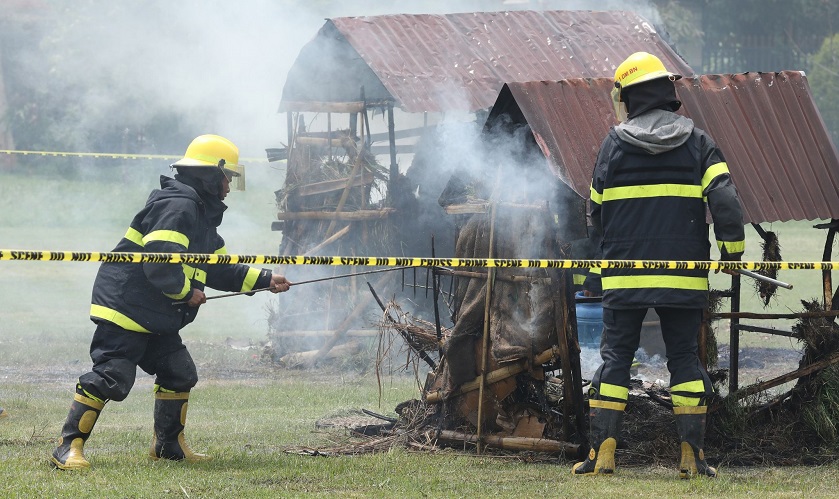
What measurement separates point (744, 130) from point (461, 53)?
7733mm

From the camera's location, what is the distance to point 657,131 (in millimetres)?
6258

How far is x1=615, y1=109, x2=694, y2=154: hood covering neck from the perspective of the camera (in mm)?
6234

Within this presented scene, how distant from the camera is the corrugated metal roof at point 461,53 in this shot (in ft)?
46.1

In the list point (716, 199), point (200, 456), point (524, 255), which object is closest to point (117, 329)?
point (200, 456)

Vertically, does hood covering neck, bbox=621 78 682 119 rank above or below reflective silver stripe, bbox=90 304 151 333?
above

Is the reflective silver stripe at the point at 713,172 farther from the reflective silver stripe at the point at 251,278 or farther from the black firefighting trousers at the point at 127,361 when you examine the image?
the black firefighting trousers at the point at 127,361

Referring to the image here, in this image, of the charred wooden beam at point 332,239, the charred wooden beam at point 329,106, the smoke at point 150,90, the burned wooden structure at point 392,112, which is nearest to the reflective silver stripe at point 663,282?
the burned wooden structure at point 392,112

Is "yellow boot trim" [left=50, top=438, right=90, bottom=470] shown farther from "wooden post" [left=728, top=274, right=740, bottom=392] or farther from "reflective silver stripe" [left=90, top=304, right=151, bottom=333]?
"wooden post" [left=728, top=274, right=740, bottom=392]

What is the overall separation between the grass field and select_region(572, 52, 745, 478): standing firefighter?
35 centimetres

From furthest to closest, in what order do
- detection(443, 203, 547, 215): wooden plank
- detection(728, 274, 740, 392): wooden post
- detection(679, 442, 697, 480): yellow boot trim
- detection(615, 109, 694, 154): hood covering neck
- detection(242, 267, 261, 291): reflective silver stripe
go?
1. detection(728, 274, 740, 392): wooden post
2. detection(443, 203, 547, 215): wooden plank
3. detection(242, 267, 261, 291): reflective silver stripe
4. detection(615, 109, 694, 154): hood covering neck
5. detection(679, 442, 697, 480): yellow boot trim

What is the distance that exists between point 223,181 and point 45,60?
90.4 feet

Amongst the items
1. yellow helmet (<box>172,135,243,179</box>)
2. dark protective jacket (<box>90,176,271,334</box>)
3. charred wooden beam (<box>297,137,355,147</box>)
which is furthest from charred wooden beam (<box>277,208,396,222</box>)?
dark protective jacket (<box>90,176,271,334</box>)

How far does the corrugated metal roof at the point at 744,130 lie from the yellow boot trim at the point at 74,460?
3.13 meters

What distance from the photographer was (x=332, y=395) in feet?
34.7
